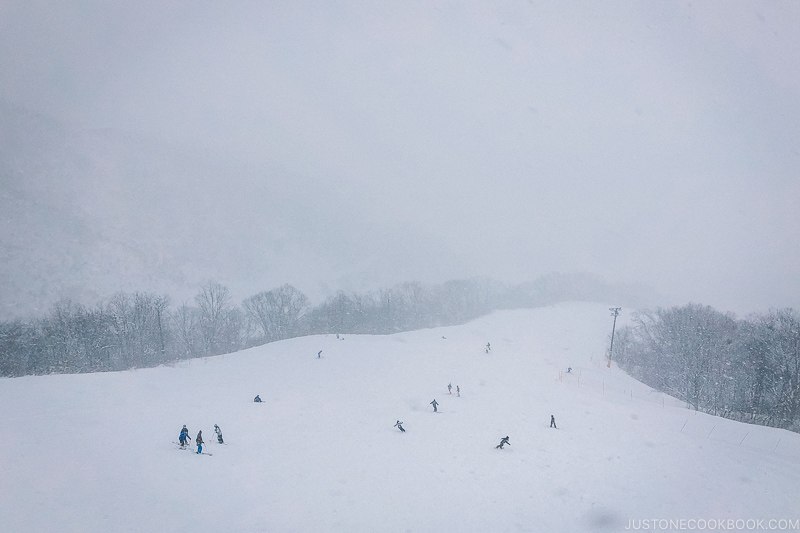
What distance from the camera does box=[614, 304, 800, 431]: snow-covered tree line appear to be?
36406mm

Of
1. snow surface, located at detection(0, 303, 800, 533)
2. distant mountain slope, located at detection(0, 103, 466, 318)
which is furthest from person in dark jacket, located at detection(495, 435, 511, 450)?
distant mountain slope, located at detection(0, 103, 466, 318)

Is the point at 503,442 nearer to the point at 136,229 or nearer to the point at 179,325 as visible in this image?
the point at 179,325

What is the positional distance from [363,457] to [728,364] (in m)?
50.0

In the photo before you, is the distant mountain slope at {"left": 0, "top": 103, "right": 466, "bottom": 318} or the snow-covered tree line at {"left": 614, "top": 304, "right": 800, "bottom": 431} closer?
the snow-covered tree line at {"left": 614, "top": 304, "right": 800, "bottom": 431}

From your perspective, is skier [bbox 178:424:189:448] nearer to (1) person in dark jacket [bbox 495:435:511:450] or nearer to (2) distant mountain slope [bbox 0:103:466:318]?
(1) person in dark jacket [bbox 495:435:511:450]

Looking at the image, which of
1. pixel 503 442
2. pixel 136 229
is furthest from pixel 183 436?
pixel 136 229

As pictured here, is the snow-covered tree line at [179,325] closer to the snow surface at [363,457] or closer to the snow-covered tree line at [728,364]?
the snow surface at [363,457]

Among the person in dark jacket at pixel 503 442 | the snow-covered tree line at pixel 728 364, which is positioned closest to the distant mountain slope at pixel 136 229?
the person in dark jacket at pixel 503 442

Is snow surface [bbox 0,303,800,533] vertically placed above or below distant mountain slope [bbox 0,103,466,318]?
below

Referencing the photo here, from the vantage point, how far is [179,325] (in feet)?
229

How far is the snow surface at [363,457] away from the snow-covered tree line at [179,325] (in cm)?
1882

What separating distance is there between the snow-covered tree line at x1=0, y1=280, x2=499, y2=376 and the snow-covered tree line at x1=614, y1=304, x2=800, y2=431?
49896 mm

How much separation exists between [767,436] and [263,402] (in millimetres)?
40618

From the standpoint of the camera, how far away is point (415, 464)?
67.2 feet
